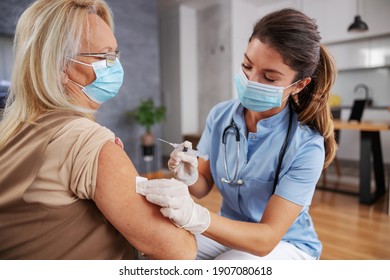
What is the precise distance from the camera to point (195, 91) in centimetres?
136

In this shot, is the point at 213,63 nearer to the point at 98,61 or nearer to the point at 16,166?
the point at 98,61

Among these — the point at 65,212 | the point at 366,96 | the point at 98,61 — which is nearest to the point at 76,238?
the point at 65,212

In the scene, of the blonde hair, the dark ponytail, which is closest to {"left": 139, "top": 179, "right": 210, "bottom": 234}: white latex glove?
the blonde hair

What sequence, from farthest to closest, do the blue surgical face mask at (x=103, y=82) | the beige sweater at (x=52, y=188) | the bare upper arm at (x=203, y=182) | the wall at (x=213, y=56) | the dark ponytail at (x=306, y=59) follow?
the wall at (x=213, y=56) < the bare upper arm at (x=203, y=182) < the dark ponytail at (x=306, y=59) < the blue surgical face mask at (x=103, y=82) < the beige sweater at (x=52, y=188)

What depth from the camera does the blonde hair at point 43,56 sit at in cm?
57

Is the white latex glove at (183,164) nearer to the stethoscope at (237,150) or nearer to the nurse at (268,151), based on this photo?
the nurse at (268,151)

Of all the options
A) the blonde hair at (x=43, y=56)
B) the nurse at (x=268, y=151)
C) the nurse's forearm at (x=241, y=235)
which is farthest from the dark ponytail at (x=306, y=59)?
the blonde hair at (x=43, y=56)

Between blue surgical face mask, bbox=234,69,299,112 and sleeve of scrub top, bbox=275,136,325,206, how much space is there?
6.2 inches

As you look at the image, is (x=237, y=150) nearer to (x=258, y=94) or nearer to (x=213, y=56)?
(x=258, y=94)

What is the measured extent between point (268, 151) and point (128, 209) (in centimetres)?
50

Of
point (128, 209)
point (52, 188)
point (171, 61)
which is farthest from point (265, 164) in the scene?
point (171, 61)

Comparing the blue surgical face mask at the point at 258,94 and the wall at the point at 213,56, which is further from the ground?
the wall at the point at 213,56

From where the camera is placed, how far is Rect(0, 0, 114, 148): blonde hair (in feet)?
1.86

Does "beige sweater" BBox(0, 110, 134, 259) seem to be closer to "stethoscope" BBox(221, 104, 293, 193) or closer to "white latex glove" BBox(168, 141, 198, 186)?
"white latex glove" BBox(168, 141, 198, 186)
